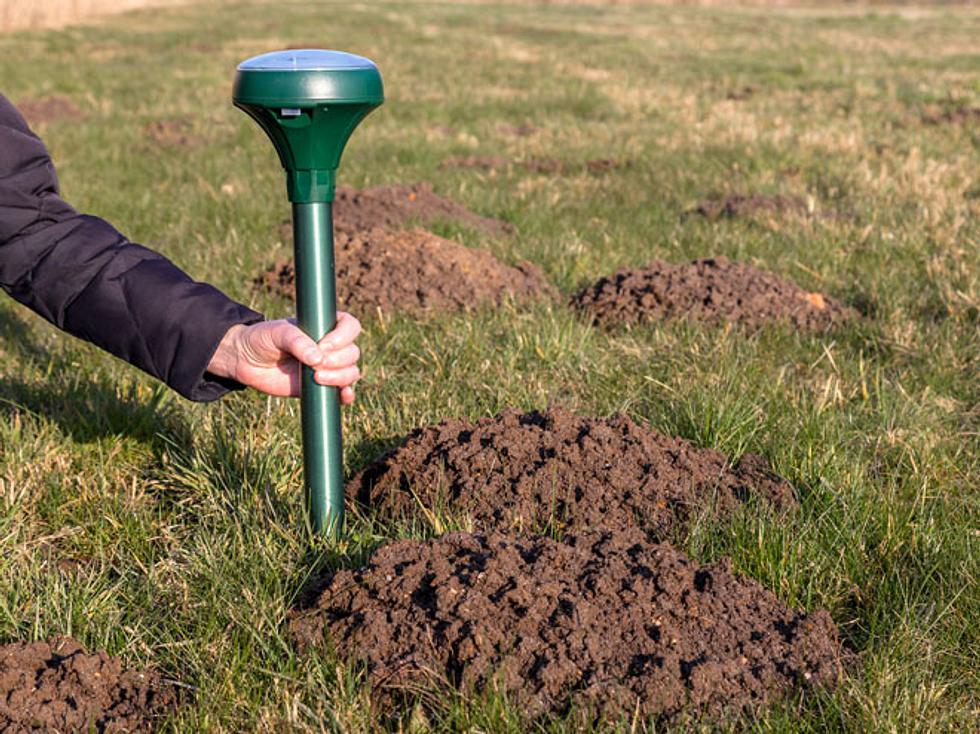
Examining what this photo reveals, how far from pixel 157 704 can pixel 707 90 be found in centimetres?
1329

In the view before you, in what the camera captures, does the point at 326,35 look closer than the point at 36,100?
No

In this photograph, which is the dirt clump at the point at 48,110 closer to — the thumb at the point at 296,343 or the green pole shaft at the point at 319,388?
the green pole shaft at the point at 319,388

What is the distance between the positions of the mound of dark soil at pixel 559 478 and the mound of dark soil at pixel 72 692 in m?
0.88

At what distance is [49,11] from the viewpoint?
27.6m

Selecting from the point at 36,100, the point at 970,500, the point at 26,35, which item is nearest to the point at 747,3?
the point at 26,35

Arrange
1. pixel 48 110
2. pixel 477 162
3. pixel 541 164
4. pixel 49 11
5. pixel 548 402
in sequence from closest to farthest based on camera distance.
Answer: pixel 548 402 < pixel 541 164 < pixel 477 162 < pixel 48 110 < pixel 49 11

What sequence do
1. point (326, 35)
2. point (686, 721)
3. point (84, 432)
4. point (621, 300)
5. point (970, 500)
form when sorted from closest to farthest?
point (686, 721)
point (970, 500)
point (84, 432)
point (621, 300)
point (326, 35)

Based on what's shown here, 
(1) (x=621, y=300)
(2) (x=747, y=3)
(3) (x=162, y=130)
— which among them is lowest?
(2) (x=747, y=3)

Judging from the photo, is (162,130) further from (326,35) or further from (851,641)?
(326,35)

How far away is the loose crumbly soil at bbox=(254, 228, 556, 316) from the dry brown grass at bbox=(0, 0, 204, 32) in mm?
22248

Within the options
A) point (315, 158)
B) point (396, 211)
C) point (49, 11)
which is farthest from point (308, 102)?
point (49, 11)

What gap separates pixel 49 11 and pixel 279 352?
1154 inches

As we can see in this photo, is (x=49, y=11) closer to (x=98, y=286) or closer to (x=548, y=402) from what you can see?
(x=548, y=402)

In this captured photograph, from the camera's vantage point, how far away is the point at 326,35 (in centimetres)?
2439
